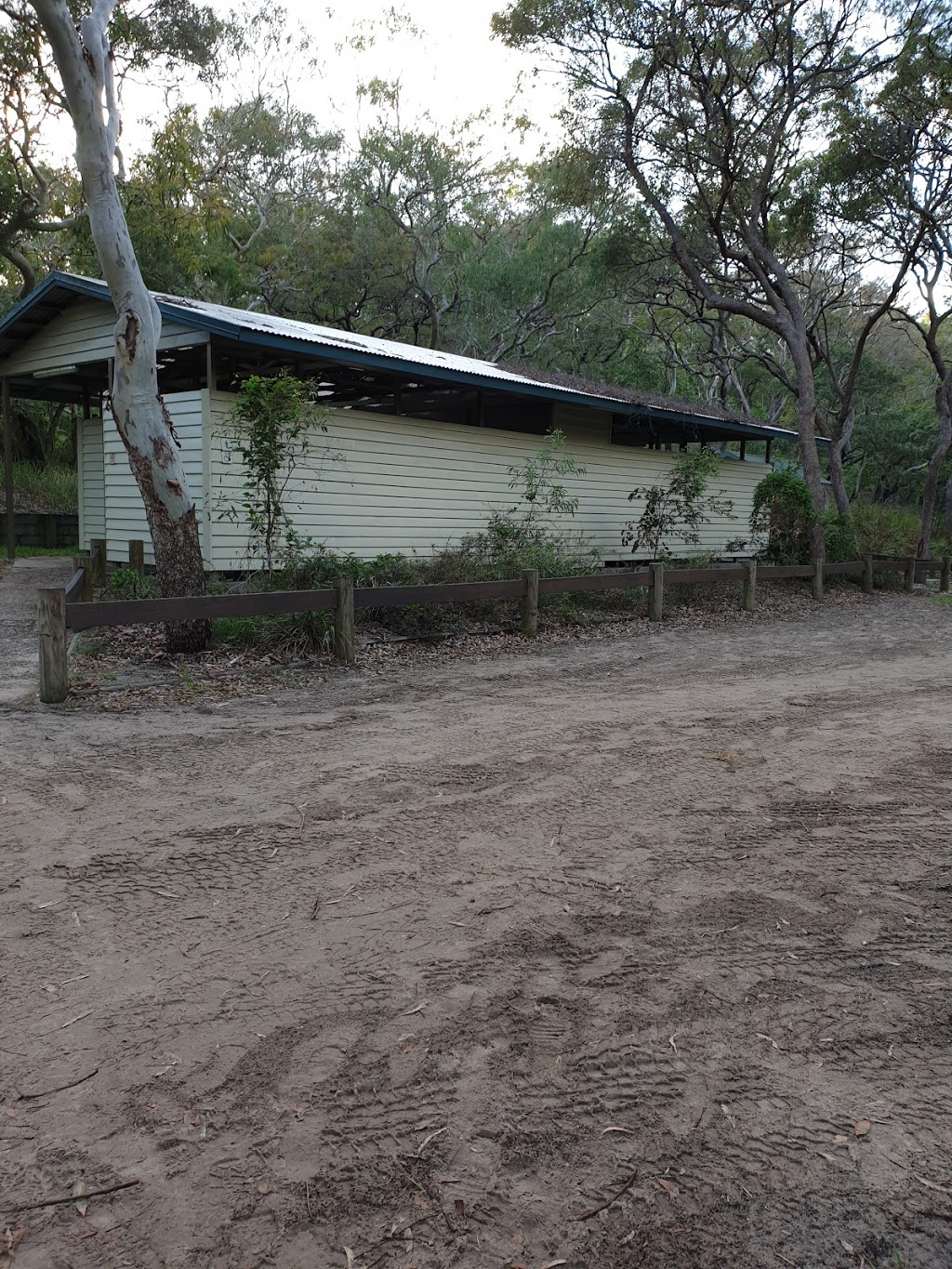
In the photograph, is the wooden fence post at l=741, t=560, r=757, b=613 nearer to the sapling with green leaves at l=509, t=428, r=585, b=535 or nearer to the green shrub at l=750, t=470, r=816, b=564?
the sapling with green leaves at l=509, t=428, r=585, b=535

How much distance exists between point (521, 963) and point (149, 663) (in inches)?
237

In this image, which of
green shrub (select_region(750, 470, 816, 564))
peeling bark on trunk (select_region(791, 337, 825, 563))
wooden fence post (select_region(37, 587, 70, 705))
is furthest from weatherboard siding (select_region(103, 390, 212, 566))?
peeling bark on trunk (select_region(791, 337, 825, 563))

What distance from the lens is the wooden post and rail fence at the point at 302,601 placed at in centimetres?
683

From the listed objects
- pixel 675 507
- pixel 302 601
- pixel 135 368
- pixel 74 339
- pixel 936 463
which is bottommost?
pixel 302 601

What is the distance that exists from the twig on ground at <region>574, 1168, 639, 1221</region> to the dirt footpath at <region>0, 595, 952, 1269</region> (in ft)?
0.04

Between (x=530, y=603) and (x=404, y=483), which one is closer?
(x=530, y=603)

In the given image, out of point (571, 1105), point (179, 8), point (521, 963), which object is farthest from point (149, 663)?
point (179, 8)

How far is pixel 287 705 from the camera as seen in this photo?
7238 mm

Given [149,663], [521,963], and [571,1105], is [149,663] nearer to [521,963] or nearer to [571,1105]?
[521,963]

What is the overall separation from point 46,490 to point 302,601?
54.3 feet

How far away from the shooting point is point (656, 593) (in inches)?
507

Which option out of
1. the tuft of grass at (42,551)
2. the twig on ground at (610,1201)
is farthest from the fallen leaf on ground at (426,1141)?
the tuft of grass at (42,551)

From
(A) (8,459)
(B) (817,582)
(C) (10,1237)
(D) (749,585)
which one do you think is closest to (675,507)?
(B) (817,582)

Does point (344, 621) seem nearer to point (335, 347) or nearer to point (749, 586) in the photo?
point (335, 347)
